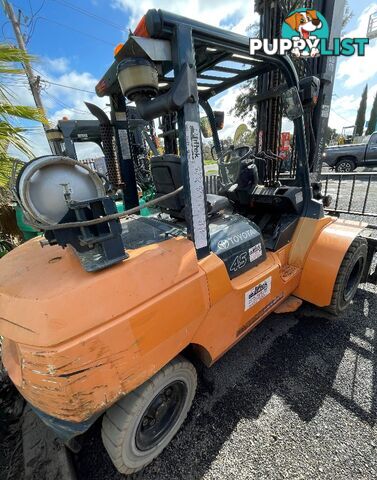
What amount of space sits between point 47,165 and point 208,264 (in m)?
1.08

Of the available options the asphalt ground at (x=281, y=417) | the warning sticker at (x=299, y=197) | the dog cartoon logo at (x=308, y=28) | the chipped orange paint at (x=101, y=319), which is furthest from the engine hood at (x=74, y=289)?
the dog cartoon logo at (x=308, y=28)

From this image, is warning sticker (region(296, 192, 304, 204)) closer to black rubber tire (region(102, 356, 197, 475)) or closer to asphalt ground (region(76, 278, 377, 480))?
asphalt ground (region(76, 278, 377, 480))

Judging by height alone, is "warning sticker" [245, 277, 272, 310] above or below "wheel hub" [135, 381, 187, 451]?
above

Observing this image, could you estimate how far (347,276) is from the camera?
2693 millimetres

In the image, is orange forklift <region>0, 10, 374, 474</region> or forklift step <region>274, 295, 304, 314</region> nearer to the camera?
orange forklift <region>0, 10, 374, 474</region>

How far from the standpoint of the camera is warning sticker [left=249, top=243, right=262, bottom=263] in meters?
2.10

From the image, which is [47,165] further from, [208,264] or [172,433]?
[172,433]

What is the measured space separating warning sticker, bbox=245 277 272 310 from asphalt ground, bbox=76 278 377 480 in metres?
0.75

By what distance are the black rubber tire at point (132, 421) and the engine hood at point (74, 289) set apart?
60 cm

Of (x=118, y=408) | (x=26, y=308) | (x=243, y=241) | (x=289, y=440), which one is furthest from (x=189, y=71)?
(x=289, y=440)

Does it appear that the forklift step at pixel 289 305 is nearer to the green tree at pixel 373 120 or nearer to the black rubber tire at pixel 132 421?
the black rubber tire at pixel 132 421

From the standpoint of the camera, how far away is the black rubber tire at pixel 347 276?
257 cm

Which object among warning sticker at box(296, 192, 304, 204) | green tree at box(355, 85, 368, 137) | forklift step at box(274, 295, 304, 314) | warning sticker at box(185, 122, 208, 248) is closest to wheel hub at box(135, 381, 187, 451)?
warning sticker at box(185, 122, 208, 248)

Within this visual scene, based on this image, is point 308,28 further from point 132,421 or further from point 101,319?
point 132,421
